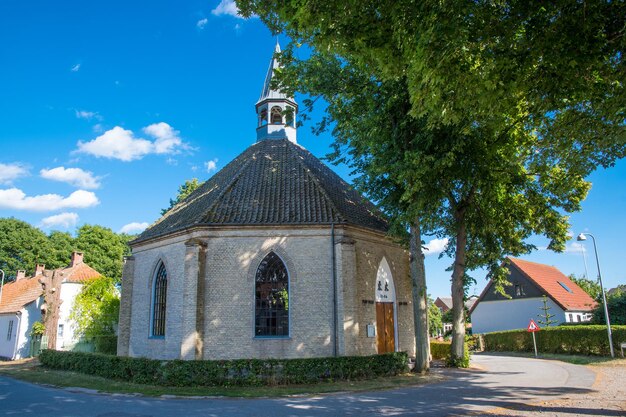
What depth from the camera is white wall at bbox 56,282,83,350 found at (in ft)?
113

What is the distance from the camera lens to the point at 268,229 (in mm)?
18797

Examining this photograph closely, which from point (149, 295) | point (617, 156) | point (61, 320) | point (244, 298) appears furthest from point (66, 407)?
point (61, 320)

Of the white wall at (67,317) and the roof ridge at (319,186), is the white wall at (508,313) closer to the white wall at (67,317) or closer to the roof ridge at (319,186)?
the roof ridge at (319,186)

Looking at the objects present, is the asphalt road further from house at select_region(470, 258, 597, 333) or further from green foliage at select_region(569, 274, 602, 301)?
green foliage at select_region(569, 274, 602, 301)

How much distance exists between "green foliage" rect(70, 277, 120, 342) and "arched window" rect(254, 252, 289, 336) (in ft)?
62.3

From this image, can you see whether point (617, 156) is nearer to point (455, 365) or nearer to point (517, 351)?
point (455, 365)

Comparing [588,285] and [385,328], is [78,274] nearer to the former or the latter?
[385,328]

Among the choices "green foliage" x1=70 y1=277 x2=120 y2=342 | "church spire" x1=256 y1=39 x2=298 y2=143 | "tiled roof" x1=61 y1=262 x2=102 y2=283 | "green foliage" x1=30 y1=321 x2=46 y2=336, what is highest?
"church spire" x1=256 y1=39 x2=298 y2=143

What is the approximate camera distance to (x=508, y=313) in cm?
4103

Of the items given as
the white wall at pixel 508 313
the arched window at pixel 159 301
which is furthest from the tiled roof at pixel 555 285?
the arched window at pixel 159 301

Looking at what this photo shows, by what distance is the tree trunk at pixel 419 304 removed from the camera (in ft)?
58.6

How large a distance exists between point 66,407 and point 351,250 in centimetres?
1146

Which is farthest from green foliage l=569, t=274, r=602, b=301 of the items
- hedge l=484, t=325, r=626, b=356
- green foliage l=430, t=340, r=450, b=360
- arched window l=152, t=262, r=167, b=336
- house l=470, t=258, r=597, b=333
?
arched window l=152, t=262, r=167, b=336

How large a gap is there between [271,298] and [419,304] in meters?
6.43
